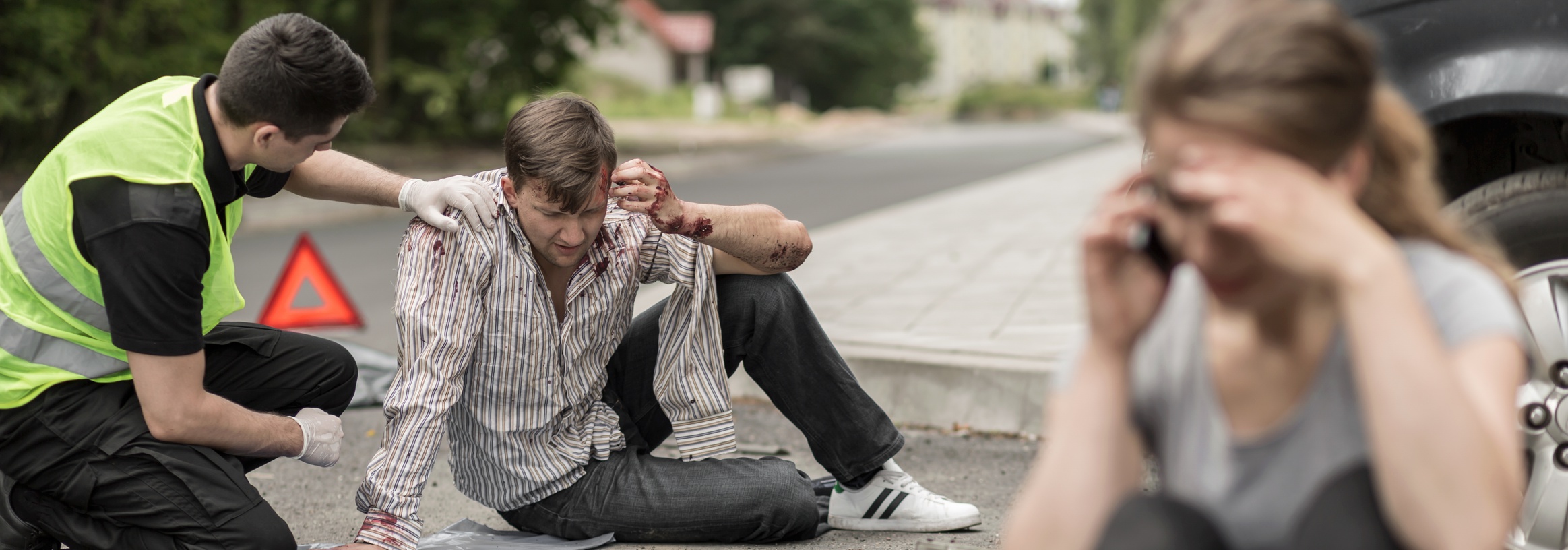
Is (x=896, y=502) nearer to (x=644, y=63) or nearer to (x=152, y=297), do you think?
(x=152, y=297)

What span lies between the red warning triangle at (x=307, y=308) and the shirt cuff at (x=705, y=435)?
3.35 metres

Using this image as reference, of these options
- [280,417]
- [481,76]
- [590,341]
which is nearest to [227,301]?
[280,417]

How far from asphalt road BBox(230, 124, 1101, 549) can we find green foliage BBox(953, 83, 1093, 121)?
30.4 meters

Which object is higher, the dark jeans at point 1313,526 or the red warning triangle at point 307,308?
the dark jeans at point 1313,526

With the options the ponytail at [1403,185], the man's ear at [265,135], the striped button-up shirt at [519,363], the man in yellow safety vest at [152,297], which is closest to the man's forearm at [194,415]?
the man in yellow safety vest at [152,297]

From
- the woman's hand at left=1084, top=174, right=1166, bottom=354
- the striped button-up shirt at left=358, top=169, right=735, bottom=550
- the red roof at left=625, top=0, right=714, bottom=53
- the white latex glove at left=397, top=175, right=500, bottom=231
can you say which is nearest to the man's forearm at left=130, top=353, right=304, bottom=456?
the striped button-up shirt at left=358, top=169, right=735, bottom=550

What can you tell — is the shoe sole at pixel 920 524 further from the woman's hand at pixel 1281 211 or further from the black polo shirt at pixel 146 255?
the woman's hand at pixel 1281 211

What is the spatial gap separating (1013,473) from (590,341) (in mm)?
1486

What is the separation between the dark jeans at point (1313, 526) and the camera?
57.2 inches

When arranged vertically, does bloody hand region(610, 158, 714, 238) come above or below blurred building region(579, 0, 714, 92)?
above

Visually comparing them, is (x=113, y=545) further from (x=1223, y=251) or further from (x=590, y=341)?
(x=1223, y=251)

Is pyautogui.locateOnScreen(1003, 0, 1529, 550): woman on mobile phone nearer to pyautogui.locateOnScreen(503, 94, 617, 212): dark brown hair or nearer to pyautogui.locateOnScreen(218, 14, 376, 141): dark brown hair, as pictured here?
pyautogui.locateOnScreen(503, 94, 617, 212): dark brown hair

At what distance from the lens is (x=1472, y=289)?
5.02ft

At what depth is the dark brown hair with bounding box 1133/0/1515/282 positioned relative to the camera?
1382 mm
